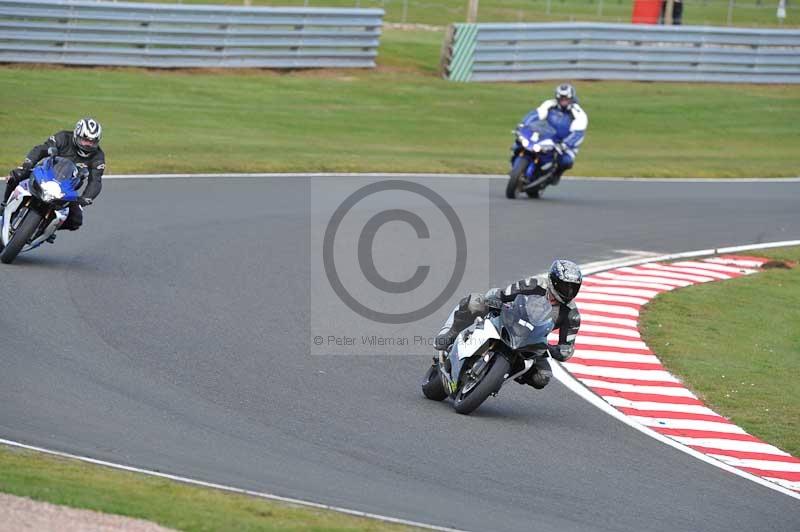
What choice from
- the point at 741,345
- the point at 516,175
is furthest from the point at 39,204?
the point at 516,175

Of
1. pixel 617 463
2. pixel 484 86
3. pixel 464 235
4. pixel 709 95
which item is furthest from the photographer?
pixel 709 95

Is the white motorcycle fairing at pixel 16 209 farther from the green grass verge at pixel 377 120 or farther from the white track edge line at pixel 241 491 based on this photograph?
the green grass verge at pixel 377 120

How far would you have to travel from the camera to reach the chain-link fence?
45719mm

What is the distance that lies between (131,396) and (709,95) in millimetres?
29091

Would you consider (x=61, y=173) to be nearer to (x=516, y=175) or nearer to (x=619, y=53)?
(x=516, y=175)

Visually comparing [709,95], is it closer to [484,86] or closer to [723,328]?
[484,86]

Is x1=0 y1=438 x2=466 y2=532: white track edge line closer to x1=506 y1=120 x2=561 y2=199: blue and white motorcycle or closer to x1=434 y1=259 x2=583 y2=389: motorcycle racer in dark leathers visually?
x1=434 y1=259 x2=583 y2=389: motorcycle racer in dark leathers

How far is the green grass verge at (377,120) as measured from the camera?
2489cm

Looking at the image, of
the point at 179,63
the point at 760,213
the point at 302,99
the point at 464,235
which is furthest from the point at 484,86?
the point at 464,235

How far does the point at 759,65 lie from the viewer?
126ft

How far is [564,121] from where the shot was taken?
75.1 ft

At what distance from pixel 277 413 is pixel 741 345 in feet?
20.9

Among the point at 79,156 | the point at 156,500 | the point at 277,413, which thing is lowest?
the point at 277,413

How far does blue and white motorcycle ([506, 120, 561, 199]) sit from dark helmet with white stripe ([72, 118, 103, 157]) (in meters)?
9.31
